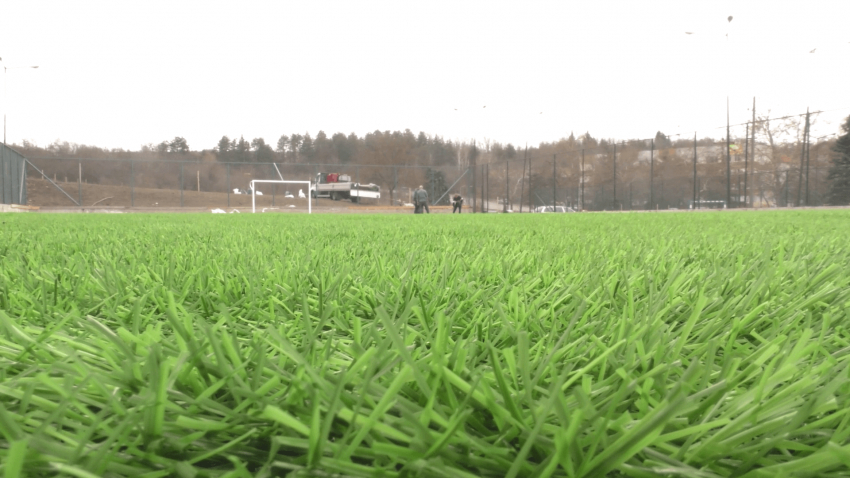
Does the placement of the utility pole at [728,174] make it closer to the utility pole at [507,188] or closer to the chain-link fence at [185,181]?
the utility pole at [507,188]

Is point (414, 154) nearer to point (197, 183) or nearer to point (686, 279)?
point (197, 183)

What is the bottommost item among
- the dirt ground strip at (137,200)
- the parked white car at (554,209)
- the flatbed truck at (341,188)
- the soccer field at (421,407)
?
the soccer field at (421,407)

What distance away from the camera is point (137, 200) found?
2752 centimetres

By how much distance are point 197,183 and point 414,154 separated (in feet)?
72.8

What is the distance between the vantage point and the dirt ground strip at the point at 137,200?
85.2 feet

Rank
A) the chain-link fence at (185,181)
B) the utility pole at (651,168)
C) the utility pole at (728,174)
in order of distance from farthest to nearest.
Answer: the chain-link fence at (185,181) → the utility pole at (651,168) → the utility pole at (728,174)

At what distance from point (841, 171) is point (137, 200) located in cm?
2994

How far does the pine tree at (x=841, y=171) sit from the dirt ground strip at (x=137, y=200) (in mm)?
14931

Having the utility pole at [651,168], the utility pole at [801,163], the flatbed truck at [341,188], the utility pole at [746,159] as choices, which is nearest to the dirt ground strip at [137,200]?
the flatbed truck at [341,188]

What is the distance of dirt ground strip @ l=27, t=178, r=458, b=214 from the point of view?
1022 inches

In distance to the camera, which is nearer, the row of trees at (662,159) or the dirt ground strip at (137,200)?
the row of trees at (662,159)

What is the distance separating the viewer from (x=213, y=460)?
0.44 metres

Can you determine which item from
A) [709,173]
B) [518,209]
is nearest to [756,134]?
[709,173]

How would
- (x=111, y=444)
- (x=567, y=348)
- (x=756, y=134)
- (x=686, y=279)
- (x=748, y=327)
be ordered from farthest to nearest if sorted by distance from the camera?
(x=756, y=134) → (x=686, y=279) → (x=748, y=327) → (x=567, y=348) → (x=111, y=444)
